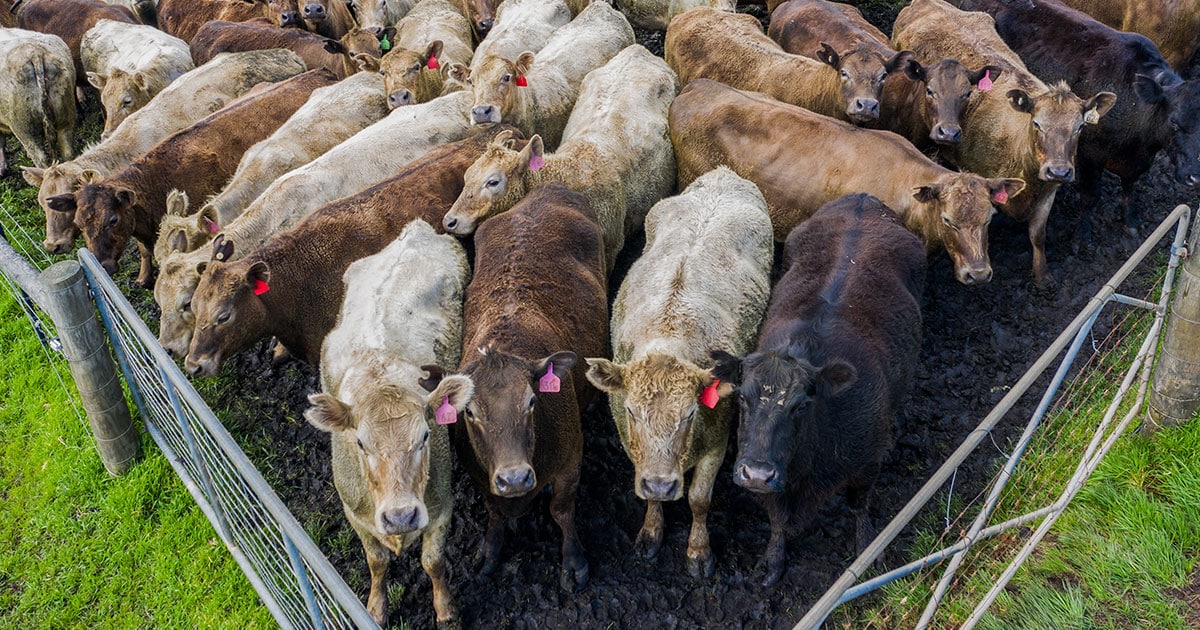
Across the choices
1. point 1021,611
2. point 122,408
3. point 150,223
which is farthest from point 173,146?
point 1021,611

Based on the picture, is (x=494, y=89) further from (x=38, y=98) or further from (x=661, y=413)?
(x=38, y=98)

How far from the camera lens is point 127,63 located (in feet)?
37.0

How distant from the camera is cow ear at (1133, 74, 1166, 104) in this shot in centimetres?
817

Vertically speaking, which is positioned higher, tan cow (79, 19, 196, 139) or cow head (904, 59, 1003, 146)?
cow head (904, 59, 1003, 146)

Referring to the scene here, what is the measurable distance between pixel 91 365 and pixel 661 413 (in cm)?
411

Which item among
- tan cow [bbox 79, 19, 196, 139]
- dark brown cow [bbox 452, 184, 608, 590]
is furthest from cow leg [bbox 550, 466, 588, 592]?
tan cow [bbox 79, 19, 196, 139]

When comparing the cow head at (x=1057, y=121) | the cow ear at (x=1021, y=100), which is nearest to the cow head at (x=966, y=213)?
the cow head at (x=1057, y=121)

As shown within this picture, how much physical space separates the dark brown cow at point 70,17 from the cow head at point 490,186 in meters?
7.62

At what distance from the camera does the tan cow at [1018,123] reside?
7625mm

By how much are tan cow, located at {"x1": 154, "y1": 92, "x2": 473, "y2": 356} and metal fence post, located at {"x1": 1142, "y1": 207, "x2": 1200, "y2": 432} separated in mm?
6289

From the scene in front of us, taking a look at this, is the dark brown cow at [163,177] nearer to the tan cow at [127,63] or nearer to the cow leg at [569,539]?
the tan cow at [127,63]

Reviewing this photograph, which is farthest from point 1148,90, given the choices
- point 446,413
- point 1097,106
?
point 446,413

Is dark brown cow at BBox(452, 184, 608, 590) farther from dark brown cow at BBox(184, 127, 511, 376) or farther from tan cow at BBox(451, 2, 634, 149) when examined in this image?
tan cow at BBox(451, 2, 634, 149)

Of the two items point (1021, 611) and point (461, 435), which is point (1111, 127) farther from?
point (461, 435)
